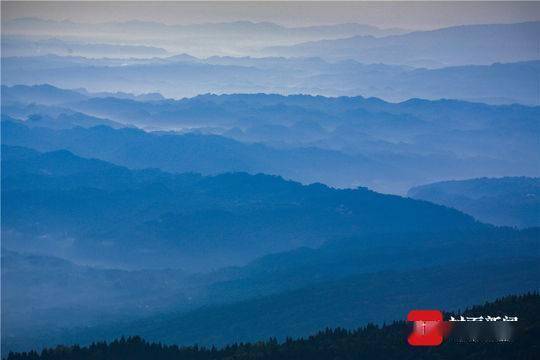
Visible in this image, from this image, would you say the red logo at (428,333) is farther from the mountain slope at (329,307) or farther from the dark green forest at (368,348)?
the mountain slope at (329,307)

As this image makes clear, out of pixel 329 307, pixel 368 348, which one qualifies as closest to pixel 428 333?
pixel 368 348

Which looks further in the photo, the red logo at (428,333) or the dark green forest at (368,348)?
the dark green forest at (368,348)

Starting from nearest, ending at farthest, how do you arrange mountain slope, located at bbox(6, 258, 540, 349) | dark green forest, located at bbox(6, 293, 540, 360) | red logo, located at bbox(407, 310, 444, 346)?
red logo, located at bbox(407, 310, 444, 346), dark green forest, located at bbox(6, 293, 540, 360), mountain slope, located at bbox(6, 258, 540, 349)

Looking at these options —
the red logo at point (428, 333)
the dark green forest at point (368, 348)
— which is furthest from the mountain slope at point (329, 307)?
the red logo at point (428, 333)

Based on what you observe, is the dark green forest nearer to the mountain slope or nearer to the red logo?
the red logo

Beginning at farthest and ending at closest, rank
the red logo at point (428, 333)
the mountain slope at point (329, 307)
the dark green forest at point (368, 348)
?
the mountain slope at point (329, 307), the dark green forest at point (368, 348), the red logo at point (428, 333)

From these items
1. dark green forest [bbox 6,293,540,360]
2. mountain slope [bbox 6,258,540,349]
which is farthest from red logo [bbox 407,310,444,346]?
mountain slope [bbox 6,258,540,349]

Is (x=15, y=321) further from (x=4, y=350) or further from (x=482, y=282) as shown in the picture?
(x=482, y=282)

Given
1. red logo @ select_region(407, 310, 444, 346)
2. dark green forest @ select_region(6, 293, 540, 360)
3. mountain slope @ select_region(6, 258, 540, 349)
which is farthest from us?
mountain slope @ select_region(6, 258, 540, 349)
